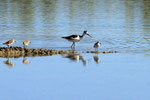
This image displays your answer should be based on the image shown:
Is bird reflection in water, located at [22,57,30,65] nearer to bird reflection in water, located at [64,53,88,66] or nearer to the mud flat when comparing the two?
the mud flat

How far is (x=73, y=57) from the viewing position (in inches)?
726

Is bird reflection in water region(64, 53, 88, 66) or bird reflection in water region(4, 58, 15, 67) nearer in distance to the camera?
bird reflection in water region(4, 58, 15, 67)

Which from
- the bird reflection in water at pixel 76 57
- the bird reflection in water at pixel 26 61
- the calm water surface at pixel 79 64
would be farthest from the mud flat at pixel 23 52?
the bird reflection in water at pixel 26 61

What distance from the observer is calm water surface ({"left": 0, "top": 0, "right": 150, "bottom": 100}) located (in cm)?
1241

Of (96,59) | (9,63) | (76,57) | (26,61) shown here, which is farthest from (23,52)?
(96,59)

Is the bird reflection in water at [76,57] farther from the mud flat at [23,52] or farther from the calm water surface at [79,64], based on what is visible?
the mud flat at [23,52]

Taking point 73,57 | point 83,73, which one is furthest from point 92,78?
point 73,57

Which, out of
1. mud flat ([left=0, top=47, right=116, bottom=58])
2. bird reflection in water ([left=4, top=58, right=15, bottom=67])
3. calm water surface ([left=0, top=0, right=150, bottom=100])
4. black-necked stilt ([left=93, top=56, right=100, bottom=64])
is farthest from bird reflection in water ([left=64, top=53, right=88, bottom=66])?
bird reflection in water ([left=4, top=58, right=15, bottom=67])

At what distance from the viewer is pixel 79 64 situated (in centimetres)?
1677

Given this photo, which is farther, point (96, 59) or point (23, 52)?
point (23, 52)

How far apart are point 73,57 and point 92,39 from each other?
6006 mm

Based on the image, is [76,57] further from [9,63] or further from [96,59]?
[9,63]

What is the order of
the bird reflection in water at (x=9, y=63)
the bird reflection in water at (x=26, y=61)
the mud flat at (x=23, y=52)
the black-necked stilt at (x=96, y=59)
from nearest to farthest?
the bird reflection in water at (x=9, y=63), the bird reflection in water at (x=26, y=61), the black-necked stilt at (x=96, y=59), the mud flat at (x=23, y=52)

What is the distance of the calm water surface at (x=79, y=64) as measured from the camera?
1241 cm
